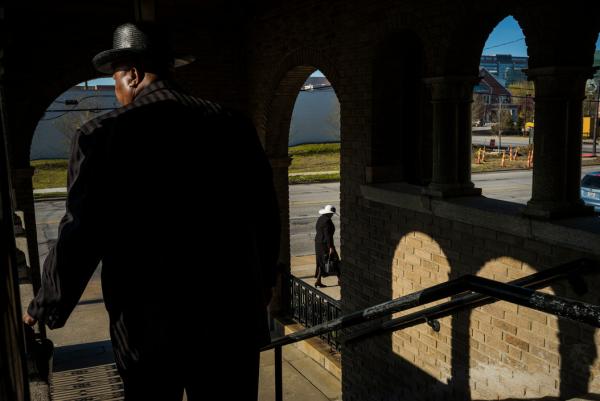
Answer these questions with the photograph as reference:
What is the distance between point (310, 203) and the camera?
78.2ft

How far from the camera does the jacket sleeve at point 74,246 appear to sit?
189 centimetres

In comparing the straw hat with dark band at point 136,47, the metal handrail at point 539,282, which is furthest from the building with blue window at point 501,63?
the straw hat with dark band at point 136,47

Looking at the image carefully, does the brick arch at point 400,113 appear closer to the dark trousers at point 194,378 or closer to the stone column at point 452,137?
the stone column at point 452,137

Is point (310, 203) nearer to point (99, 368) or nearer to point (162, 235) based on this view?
point (99, 368)

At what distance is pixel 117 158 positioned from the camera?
1.94 meters

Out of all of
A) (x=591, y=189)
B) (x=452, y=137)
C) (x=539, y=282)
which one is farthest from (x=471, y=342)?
(x=591, y=189)

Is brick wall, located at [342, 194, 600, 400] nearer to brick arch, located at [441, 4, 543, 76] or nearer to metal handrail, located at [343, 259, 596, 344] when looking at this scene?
metal handrail, located at [343, 259, 596, 344]

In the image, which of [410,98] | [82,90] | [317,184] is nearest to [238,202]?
[410,98]

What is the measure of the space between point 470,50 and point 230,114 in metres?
3.99

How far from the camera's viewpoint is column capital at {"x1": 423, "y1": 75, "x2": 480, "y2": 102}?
5.70 meters

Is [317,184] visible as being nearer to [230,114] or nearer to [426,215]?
[426,215]

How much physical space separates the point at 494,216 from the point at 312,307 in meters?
4.77

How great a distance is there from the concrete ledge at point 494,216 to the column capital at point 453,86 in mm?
932

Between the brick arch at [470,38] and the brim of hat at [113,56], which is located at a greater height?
the brick arch at [470,38]
